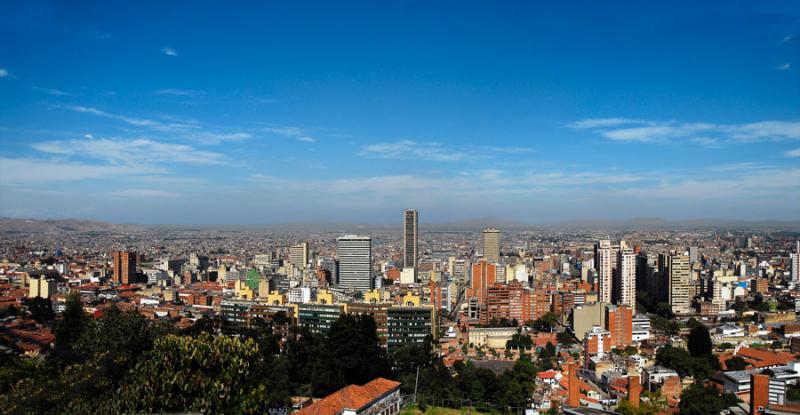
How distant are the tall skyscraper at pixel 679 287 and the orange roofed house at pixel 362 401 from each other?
64.0ft

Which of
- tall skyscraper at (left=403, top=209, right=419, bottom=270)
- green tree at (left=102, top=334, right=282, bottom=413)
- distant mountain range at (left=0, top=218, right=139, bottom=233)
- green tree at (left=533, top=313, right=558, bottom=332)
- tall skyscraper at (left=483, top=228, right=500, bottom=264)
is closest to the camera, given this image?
green tree at (left=102, top=334, right=282, bottom=413)

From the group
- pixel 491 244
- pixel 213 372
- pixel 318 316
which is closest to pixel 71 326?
pixel 318 316

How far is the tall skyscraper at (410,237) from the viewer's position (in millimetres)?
42944

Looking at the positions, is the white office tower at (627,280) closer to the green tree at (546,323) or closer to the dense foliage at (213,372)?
the green tree at (546,323)

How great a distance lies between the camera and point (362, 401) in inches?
338

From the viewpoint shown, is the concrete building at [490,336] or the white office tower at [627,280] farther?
the white office tower at [627,280]

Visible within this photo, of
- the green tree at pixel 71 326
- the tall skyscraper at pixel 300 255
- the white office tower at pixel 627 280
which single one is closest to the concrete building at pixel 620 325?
the white office tower at pixel 627 280

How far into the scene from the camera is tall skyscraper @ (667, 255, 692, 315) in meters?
26.1

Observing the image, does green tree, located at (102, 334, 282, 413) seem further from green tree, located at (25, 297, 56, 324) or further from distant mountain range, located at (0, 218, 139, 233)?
distant mountain range, located at (0, 218, 139, 233)

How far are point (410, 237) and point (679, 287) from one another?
798 inches

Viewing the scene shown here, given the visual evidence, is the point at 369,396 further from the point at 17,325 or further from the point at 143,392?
the point at 17,325

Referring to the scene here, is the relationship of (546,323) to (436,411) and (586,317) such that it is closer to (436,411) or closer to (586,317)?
(586,317)

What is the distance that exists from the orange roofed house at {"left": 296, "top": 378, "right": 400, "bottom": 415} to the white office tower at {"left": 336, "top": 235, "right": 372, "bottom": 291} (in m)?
23.2

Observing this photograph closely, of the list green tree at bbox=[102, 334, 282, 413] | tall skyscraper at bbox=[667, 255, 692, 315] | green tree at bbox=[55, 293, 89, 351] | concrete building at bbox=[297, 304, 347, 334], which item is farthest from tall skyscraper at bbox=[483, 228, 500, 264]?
green tree at bbox=[102, 334, 282, 413]
